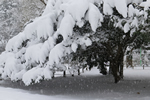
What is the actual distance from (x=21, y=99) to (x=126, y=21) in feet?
12.8

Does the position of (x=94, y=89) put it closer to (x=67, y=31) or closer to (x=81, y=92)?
(x=81, y=92)

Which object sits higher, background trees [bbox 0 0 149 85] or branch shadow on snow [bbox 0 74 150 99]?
background trees [bbox 0 0 149 85]

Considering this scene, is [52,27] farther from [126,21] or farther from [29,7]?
[29,7]

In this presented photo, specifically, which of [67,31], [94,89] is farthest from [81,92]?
[67,31]

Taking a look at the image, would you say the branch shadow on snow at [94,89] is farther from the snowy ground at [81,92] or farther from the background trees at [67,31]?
the background trees at [67,31]

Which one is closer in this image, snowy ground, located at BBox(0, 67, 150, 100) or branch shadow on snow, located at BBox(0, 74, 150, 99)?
snowy ground, located at BBox(0, 67, 150, 100)

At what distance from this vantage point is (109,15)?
21.2 ft

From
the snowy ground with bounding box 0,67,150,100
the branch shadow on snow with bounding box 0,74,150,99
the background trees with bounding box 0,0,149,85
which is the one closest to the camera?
the background trees with bounding box 0,0,149,85

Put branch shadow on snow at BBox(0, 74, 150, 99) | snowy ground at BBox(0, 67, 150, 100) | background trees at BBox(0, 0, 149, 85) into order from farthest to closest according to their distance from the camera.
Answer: branch shadow on snow at BBox(0, 74, 150, 99) < snowy ground at BBox(0, 67, 150, 100) < background trees at BBox(0, 0, 149, 85)

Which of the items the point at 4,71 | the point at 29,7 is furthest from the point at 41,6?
the point at 4,71

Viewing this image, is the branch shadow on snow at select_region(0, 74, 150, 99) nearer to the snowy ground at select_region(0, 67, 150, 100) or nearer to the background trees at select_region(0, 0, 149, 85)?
the snowy ground at select_region(0, 67, 150, 100)

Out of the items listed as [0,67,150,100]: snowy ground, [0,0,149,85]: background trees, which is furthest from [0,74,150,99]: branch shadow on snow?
[0,0,149,85]: background trees

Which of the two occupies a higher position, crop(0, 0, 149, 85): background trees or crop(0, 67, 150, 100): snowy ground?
crop(0, 0, 149, 85): background trees

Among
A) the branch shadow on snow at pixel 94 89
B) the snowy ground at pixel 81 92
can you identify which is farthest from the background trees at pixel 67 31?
the branch shadow on snow at pixel 94 89
